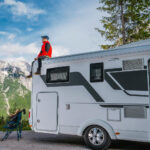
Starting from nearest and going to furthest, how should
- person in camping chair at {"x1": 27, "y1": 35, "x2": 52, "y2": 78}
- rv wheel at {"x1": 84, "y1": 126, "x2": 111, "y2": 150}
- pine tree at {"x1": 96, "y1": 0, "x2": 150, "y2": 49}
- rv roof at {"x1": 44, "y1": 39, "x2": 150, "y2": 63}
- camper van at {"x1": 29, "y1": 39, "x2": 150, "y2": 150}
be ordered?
camper van at {"x1": 29, "y1": 39, "x2": 150, "y2": 150} → rv roof at {"x1": 44, "y1": 39, "x2": 150, "y2": 63} → rv wheel at {"x1": 84, "y1": 126, "x2": 111, "y2": 150} → person in camping chair at {"x1": 27, "y1": 35, "x2": 52, "y2": 78} → pine tree at {"x1": 96, "y1": 0, "x2": 150, "y2": 49}

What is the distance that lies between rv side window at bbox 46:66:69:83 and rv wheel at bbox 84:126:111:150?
6.03 feet

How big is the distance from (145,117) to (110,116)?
3.24 ft

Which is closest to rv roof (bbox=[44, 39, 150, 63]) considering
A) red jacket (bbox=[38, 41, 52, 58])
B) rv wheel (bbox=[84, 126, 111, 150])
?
red jacket (bbox=[38, 41, 52, 58])

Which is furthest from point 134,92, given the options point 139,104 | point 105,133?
point 105,133

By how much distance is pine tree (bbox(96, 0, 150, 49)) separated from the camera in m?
16.0

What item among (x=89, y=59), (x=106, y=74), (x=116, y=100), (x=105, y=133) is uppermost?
(x=89, y=59)

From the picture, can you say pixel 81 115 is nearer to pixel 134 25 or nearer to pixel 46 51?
pixel 46 51

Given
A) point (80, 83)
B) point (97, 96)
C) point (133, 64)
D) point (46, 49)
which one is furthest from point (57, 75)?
point (133, 64)

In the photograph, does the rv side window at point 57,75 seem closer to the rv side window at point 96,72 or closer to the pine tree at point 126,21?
the rv side window at point 96,72

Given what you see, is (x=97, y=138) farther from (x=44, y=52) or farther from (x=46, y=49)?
(x=46, y=49)

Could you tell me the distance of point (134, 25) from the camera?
17.0 meters

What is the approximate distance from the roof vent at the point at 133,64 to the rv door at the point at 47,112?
2.56 m

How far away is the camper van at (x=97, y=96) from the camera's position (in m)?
6.34

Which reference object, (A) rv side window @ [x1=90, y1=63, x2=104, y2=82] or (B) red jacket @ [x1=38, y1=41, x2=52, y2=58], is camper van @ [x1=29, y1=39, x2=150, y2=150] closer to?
(A) rv side window @ [x1=90, y1=63, x2=104, y2=82]
